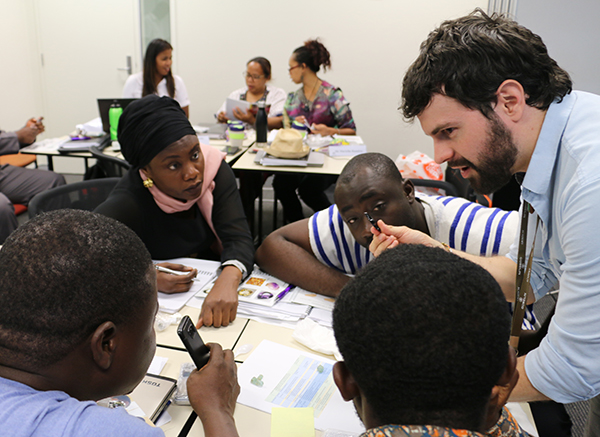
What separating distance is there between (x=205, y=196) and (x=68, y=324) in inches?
49.2

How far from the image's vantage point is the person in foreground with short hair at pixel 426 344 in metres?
0.58

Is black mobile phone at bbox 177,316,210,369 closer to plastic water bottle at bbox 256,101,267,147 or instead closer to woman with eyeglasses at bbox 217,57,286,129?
plastic water bottle at bbox 256,101,267,147

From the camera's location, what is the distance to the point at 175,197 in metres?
1.80

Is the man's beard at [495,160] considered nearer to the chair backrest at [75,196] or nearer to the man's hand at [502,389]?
the man's hand at [502,389]

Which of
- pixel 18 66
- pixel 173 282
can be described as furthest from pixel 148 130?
pixel 18 66

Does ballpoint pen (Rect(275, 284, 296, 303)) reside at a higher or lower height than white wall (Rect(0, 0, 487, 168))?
lower

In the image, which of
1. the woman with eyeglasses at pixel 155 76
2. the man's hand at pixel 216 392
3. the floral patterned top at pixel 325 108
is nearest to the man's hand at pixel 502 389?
the man's hand at pixel 216 392

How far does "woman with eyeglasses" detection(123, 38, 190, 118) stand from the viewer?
450 centimetres

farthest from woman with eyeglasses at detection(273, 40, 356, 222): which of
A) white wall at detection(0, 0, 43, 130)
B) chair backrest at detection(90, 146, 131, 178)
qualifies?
white wall at detection(0, 0, 43, 130)

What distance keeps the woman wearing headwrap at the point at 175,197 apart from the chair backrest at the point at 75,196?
342mm

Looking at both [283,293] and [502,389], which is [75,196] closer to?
[283,293]

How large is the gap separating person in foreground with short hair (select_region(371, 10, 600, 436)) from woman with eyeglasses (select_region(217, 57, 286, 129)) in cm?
339

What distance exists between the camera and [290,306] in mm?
1477

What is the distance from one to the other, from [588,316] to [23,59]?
6.56 m
